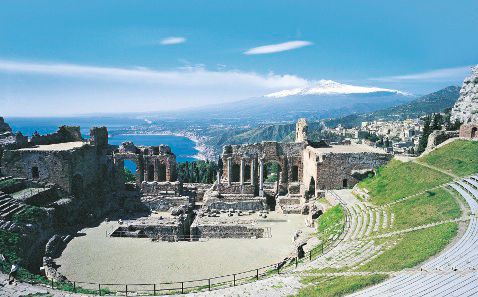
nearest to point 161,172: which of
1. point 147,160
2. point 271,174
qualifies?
point 147,160

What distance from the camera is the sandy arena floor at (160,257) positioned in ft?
87.2

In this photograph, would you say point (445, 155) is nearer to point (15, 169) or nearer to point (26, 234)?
point (26, 234)

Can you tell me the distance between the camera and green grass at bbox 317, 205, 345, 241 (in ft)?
95.8

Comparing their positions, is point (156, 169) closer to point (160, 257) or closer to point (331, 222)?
point (160, 257)

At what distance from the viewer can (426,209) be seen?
87.6ft

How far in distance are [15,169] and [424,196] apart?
3889 centimetres

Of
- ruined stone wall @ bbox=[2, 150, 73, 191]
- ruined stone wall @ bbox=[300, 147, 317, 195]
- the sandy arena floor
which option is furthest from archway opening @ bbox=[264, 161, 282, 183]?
ruined stone wall @ bbox=[2, 150, 73, 191]

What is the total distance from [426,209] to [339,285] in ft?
40.2

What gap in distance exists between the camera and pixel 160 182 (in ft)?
146

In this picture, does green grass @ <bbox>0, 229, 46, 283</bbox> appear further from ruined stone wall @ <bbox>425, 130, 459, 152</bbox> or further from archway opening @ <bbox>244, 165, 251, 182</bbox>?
ruined stone wall @ <bbox>425, 130, 459, 152</bbox>

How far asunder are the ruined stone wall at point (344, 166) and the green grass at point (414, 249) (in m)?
18.1

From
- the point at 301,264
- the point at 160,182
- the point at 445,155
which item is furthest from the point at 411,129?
the point at 301,264

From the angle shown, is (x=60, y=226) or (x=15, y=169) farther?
(x=15, y=169)

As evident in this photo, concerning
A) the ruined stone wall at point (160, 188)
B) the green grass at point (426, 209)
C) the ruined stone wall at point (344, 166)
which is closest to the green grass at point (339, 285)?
the green grass at point (426, 209)
